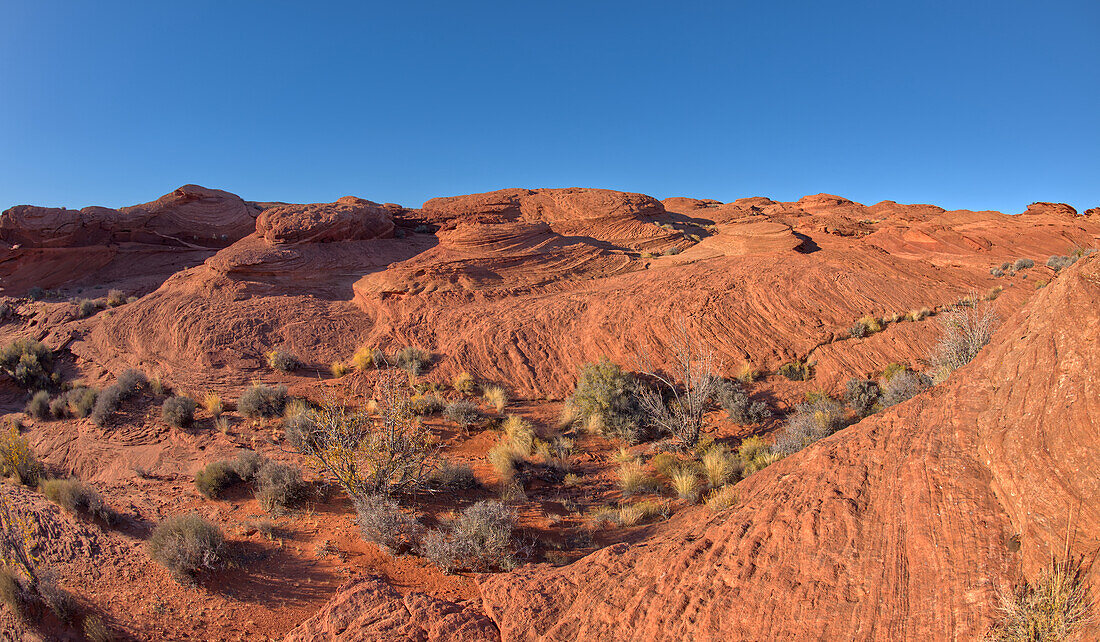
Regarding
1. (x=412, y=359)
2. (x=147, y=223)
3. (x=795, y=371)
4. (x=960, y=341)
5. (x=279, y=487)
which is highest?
(x=147, y=223)

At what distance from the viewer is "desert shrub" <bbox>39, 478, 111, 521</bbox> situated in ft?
23.1

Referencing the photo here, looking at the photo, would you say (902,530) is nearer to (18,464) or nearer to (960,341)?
(960,341)

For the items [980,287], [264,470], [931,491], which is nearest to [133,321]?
[264,470]

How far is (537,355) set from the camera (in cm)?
1279

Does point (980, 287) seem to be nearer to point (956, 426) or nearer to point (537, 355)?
point (537, 355)

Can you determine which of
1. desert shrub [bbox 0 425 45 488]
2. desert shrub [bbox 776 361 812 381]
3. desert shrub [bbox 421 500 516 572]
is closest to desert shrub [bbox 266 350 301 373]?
desert shrub [bbox 0 425 45 488]

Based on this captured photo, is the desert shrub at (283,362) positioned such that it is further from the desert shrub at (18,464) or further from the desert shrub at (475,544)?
the desert shrub at (475,544)

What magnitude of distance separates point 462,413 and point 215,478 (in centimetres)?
431

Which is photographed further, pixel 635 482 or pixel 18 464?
pixel 18 464

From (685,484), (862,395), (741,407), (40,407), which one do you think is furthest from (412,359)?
(862,395)

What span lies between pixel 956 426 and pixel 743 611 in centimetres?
218

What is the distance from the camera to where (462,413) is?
1031cm

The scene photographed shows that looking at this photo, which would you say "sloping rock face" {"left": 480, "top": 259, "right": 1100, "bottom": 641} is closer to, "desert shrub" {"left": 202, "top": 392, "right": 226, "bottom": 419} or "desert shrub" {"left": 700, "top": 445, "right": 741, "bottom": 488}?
"desert shrub" {"left": 700, "top": 445, "right": 741, "bottom": 488}

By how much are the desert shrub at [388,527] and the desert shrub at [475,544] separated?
33 centimetres
